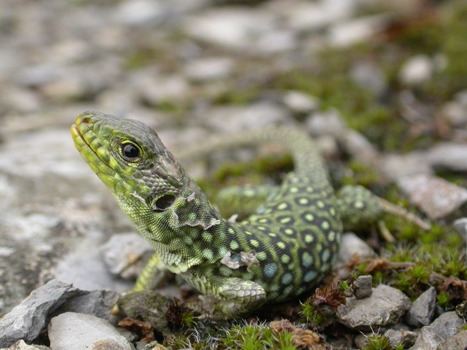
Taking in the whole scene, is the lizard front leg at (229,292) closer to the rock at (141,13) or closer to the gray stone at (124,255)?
the gray stone at (124,255)

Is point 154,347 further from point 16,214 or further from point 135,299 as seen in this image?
point 16,214

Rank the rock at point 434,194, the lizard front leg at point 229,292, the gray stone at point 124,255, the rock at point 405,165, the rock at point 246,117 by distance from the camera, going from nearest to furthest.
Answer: the lizard front leg at point 229,292 → the gray stone at point 124,255 → the rock at point 434,194 → the rock at point 405,165 → the rock at point 246,117

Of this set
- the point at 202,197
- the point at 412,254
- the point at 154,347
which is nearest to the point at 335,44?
the point at 412,254

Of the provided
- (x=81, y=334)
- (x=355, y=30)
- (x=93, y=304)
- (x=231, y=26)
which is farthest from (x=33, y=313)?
(x=231, y=26)

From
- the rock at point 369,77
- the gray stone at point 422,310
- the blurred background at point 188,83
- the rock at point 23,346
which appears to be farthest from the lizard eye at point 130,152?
the rock at point 369,77

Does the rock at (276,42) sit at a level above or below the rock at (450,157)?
above
